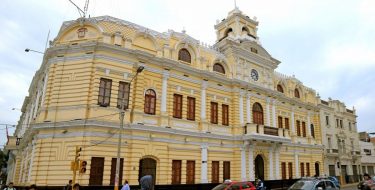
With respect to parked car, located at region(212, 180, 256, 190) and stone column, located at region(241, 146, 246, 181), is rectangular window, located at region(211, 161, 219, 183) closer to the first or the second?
stone column, located at region(241, 146, 246, 181)

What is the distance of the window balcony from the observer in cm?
2584

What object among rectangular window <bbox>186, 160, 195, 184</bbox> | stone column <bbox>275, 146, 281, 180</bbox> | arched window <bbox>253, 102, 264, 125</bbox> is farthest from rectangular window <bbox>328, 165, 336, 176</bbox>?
rectangular window <bbox>186, 160, 195, 184</bbox>

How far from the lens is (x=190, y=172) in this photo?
22.7 m

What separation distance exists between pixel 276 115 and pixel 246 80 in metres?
6.03

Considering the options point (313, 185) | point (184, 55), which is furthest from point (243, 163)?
point (313, 185)

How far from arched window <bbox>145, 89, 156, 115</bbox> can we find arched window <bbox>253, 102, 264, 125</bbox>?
458 inches

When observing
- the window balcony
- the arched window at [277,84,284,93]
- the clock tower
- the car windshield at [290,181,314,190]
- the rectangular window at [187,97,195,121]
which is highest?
the clock tower

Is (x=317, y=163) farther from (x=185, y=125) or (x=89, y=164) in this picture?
(x=89, y=164)

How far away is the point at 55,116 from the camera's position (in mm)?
19375

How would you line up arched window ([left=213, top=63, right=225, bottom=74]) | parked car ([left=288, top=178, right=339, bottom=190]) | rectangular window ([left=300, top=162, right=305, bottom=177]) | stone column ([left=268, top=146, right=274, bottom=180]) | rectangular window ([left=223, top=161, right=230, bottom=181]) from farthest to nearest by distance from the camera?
rectangular window ([left=300, top=162, right=305, bottom=177]), stone column ([left=268, top=146, right=274, bottom=180]), arched window ([left=213, top=63, right=225, bottom=74]), rectangular window ([left=223, top=161, right=230, bottom=181]), parked car ([left=288, top=178, right=339, bottom=190])

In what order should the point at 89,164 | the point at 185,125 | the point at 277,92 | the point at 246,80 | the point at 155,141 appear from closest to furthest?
the point at 89,164 < the point at 155,141 < the point at 185,125 < the point at 246,80 < the point at 277,92

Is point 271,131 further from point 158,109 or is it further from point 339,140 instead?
point 339,140

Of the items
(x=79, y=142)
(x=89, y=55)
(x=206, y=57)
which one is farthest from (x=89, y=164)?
(x=206, y=57)

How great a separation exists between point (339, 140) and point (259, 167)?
20.2 m
